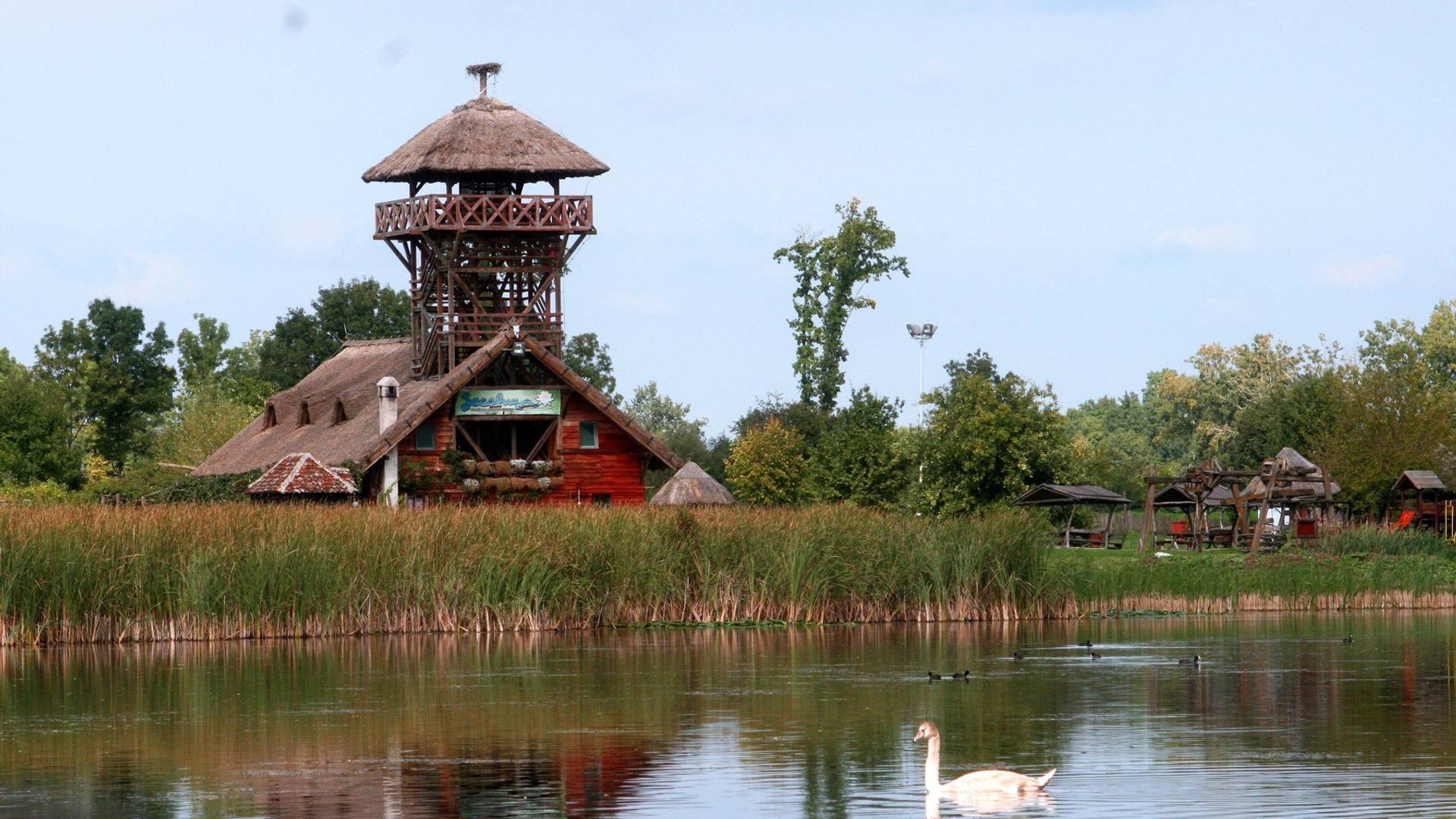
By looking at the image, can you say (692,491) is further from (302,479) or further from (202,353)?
(202,353)

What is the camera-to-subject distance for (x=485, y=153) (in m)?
58.3

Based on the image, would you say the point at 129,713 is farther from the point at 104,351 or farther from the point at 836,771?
the point at 104,351

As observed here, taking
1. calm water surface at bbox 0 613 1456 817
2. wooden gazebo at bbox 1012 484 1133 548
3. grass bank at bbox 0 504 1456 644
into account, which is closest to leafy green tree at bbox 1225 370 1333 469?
wooden gazebo at bbox 1012 484 1133 548

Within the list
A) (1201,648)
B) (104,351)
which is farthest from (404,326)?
(1201,648)

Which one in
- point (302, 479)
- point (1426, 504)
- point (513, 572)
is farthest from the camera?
point (1426, 504)

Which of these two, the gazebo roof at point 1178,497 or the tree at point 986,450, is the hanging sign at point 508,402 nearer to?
the tree at point 986,450

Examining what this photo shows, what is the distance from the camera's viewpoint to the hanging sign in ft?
185

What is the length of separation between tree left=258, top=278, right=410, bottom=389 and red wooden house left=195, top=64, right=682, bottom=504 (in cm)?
3208

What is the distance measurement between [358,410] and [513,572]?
23786mm

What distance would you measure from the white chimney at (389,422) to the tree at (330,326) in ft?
117

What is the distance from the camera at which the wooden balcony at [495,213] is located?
57469 millimetres

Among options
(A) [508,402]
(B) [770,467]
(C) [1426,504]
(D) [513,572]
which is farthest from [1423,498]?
(D) [513,572]

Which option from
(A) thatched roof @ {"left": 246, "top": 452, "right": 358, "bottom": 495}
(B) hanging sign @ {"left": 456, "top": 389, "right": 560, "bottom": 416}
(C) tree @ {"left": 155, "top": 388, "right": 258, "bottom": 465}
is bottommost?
(A) thatched roof @ {"left": 246, "top": 452, "right": 358, "bottom": 495}

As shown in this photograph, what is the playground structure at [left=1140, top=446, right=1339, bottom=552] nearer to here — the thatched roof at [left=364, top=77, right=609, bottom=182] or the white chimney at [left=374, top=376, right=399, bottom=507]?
the thatched roof at [left=364, top=77, right=609, bottom=182]
